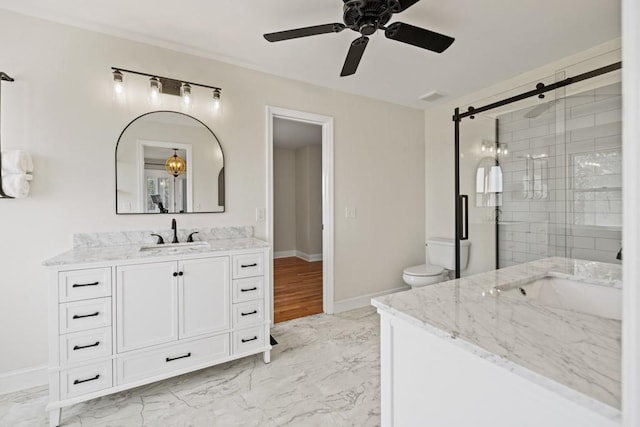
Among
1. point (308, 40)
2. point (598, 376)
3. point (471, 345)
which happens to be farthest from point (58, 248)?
point (598, 376)

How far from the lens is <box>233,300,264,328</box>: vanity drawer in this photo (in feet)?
6.66

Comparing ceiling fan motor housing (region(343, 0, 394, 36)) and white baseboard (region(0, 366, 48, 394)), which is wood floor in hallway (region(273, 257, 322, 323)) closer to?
white baseboard (region(0, 366, 48, 394))

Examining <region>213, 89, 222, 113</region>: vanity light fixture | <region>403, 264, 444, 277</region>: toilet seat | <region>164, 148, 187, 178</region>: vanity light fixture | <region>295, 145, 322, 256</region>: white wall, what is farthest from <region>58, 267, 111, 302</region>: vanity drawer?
<region>295, 145, 322, 256</region>: white wall

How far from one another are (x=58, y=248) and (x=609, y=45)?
14.2 feet

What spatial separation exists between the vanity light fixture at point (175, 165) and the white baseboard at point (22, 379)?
1.55 m

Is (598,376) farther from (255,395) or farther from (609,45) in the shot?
(609,45)

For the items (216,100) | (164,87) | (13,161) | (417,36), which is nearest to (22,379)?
(13,161)

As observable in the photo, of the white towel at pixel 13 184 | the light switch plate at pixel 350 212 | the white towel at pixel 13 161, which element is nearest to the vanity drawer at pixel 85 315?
the white towel at pixel 13 184

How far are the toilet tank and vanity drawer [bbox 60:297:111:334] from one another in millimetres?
3058

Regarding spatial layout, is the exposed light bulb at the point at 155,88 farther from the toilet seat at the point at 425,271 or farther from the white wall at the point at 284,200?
the white wall at the point at 284,200

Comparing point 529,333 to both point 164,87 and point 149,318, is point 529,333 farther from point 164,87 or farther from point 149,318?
point 164,87

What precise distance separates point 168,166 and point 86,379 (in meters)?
1.48

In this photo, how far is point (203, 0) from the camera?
5.89 feet

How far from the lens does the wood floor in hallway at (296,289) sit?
3.13 m
